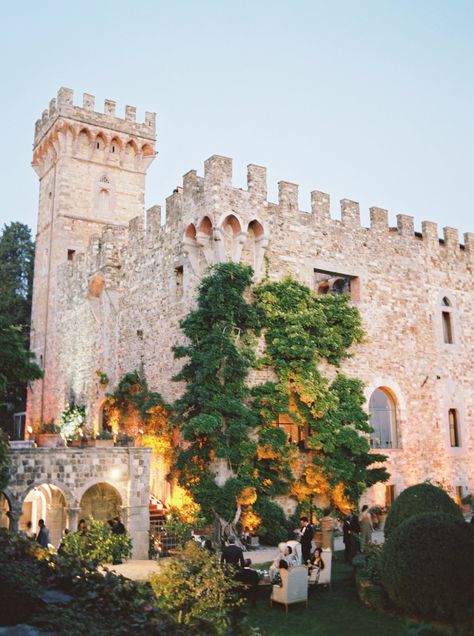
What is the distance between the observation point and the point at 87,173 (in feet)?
88.4

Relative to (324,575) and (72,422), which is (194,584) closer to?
(324,575)

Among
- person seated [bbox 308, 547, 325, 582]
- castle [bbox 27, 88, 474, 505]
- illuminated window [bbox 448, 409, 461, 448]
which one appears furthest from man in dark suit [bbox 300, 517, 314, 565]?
illuminated window [bbox 448, 409, 461, 448]

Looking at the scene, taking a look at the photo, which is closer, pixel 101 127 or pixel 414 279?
pixel 414 279

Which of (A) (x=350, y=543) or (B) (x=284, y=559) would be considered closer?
(B) (x=284, y=559)

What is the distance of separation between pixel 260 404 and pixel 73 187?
49.5 feet

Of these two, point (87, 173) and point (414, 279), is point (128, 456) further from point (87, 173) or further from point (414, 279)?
point (87, 173)

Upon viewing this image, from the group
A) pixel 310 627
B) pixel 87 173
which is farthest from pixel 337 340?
pixel 87 173

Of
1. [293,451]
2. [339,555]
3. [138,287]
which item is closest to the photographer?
[339,555]

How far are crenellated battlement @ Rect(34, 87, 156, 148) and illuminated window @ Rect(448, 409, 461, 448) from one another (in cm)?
1746

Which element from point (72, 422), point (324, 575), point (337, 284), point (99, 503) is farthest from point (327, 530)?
point (72, 422)

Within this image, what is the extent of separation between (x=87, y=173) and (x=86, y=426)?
35.9ft

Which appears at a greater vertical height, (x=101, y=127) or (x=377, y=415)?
(x=101, y=127)

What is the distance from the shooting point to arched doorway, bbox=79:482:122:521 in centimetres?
1683

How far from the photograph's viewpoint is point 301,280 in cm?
1764
